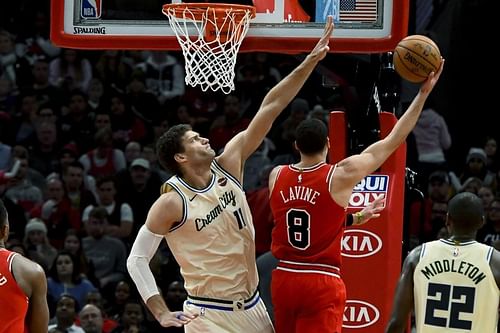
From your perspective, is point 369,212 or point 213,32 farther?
point 213,32

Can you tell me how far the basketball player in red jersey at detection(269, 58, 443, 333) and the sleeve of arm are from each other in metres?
0.74

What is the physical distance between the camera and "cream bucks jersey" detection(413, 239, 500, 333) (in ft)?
21.4

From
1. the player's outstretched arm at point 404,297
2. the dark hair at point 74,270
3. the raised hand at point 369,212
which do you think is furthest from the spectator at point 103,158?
the player's outstretched arm at point 404,297

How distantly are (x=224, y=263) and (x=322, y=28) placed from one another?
180cm

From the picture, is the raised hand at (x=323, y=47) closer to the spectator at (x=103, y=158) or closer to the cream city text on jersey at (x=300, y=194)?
the cream city text on jersey at (x=300, y=194)

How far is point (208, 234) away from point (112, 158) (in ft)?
21.2

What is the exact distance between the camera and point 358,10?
318 inches

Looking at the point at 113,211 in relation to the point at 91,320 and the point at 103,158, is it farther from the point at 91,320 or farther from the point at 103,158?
the point at 91,320

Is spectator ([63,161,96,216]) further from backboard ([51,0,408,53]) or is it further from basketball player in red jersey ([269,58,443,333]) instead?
basketball player in red jersey ([269,58,443,333])

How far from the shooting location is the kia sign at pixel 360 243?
8500 millimetres

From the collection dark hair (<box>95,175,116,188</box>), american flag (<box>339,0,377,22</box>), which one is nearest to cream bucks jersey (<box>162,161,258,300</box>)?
american flag (<box>339,0,377,22</box>)

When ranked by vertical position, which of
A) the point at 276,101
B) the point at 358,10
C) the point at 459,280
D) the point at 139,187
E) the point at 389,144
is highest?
the point at 358,10

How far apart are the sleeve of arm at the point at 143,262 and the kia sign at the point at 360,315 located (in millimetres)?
1872

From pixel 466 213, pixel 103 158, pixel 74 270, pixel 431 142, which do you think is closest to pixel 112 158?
pixel 103 158
